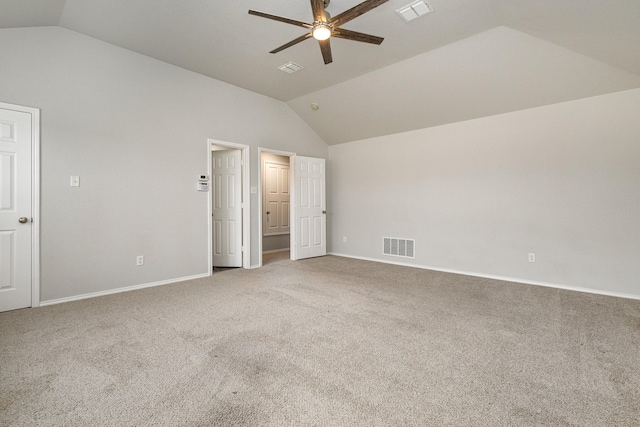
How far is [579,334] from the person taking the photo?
256cm

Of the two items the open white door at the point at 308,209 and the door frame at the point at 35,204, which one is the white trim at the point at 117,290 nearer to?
the door frame at the point at 35,204

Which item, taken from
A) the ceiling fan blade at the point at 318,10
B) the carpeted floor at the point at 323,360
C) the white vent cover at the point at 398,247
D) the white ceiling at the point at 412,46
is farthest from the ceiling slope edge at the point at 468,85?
the carpeted floor at the point at 323,360

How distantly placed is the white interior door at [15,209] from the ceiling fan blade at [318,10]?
10.4 ft

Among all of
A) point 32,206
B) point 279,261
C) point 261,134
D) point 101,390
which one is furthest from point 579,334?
point 32,206

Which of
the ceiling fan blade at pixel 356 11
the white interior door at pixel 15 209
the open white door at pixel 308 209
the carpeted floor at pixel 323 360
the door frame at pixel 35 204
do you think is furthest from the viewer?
the open white door at pixel 308 209

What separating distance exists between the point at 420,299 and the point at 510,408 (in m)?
1.89

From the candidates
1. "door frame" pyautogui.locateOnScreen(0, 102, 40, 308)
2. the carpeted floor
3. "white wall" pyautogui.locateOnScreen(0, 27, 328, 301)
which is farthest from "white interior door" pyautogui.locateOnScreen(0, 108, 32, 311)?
the carpeted floor

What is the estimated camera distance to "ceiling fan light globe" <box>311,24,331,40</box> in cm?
258

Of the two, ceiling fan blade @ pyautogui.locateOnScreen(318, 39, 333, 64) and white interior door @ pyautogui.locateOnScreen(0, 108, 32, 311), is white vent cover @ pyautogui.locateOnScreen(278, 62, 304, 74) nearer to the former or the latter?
ceiling fan blade @ pyautogui.locateOnScreen(318, 39, 333, 64)

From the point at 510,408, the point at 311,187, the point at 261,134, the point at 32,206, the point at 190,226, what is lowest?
the point at 510,408

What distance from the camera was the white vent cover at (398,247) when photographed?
215 inches

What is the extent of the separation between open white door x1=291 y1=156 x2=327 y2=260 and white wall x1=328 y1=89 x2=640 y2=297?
1.00 metres

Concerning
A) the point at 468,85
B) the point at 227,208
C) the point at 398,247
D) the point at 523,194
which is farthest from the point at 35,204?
the point at 523,194

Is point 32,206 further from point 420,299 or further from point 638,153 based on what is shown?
point 638,153
